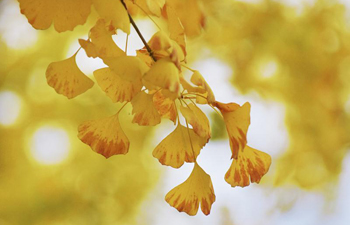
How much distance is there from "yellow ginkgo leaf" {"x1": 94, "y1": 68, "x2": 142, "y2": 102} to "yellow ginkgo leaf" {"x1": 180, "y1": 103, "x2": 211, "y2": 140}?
0.11ft

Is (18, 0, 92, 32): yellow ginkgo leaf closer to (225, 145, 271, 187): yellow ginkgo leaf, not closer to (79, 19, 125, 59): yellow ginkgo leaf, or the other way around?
(79, 19, 125, 59): yellow ginkgo leaf

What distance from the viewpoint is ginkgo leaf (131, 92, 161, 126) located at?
11.4 inches

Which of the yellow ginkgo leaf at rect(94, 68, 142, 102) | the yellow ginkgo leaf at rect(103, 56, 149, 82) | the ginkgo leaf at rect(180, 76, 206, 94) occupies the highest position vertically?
the yellow ginkgo leaf at rect(94, 68, 142, 102)

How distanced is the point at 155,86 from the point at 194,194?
10cm

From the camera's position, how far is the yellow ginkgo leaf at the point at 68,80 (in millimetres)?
293

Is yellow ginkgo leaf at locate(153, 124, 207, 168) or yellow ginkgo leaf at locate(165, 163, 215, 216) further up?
yellow ginkgo leaf at locate(153, 124, 207, 168)

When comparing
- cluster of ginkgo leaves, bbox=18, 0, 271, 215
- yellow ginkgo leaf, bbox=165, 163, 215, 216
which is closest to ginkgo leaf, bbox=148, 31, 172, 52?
cluster of ginkgo leaves, bbox=18, 0, 271, 215

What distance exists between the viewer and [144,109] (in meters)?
0.29

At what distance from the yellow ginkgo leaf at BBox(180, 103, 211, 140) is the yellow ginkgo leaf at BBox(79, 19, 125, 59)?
0.06m

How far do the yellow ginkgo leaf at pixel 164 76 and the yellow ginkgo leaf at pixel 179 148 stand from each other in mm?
76

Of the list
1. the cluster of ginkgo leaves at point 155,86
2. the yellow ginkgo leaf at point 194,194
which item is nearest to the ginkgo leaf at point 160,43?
the cluster of ginkgo leaves at point 155,86

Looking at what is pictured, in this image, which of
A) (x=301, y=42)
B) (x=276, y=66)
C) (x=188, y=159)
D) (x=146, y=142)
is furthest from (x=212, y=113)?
(x=188, y=159)

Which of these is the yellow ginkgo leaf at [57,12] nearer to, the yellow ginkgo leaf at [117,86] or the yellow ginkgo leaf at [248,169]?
the yellow ginkgo leaf at [117,86]

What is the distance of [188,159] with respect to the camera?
32cm
